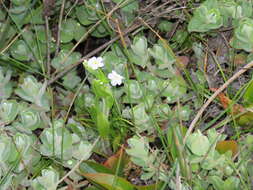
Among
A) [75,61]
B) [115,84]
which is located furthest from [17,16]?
[115,84]

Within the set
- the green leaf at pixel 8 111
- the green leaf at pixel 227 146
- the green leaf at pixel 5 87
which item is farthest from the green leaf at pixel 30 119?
the green leaf at pixel 227 146

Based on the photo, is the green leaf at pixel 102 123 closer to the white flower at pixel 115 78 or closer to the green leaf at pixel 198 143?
the white flower at pixel 115 78

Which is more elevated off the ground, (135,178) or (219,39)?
(219,39)

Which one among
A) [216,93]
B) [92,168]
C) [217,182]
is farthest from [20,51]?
[217,182]

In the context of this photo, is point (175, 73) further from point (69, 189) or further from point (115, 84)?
point (69, 189)

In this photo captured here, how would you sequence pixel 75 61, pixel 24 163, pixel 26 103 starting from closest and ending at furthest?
pixel 24 163 < pixel 26 103 < pixel 75 61

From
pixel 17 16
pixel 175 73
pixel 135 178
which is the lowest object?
pixel 135 178

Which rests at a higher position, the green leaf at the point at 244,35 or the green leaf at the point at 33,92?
the green leaf at the point at 33,92
